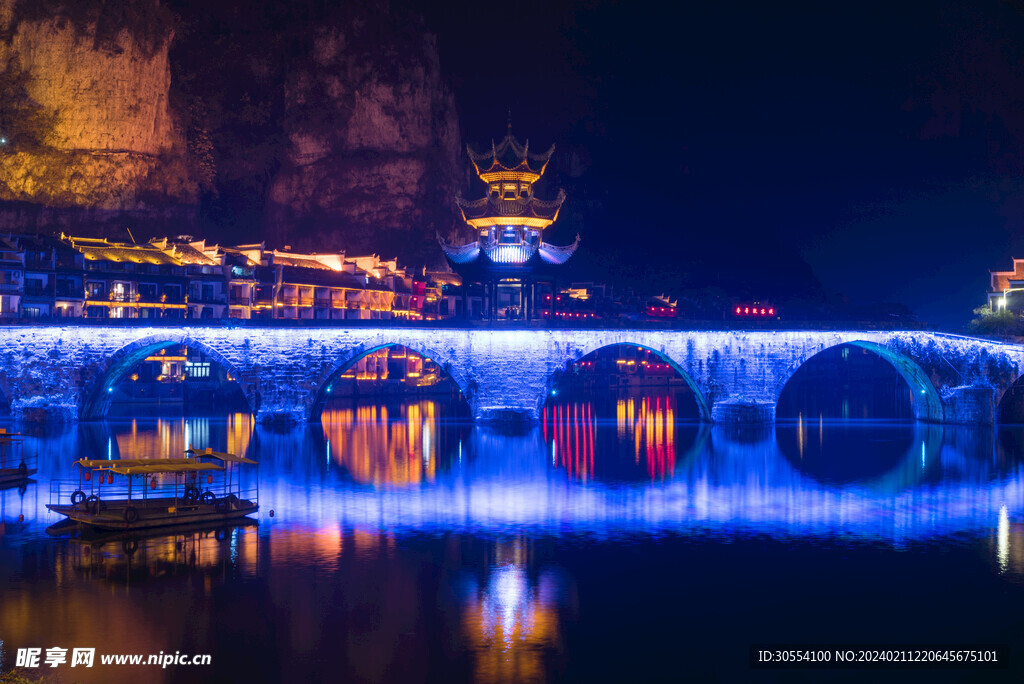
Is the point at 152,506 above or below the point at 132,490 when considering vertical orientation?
above

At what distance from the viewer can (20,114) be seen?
73.6m

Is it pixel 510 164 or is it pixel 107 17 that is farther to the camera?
pixel 107 17

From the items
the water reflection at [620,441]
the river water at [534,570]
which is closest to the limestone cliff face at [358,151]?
the water reflection at [620,441]

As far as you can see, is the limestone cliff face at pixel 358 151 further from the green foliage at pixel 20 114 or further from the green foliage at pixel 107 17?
the green foliage at pixel 20 114

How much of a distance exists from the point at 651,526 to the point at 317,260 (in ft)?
168

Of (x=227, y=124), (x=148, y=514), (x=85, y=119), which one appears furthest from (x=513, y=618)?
(x=227, y=124)

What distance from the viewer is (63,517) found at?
22203 mm

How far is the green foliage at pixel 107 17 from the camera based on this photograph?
74375 mm

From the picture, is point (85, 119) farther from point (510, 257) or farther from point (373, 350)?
point (373, 350)

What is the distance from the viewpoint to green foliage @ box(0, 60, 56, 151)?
7281 centimetres

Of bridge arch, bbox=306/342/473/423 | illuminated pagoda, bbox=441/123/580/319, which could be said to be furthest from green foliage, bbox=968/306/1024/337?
bridge arch, bbox=306/342/473/423

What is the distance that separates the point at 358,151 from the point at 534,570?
6826cm

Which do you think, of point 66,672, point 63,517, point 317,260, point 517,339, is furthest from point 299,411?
point 317,260

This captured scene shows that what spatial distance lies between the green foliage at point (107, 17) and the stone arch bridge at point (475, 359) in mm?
44740
